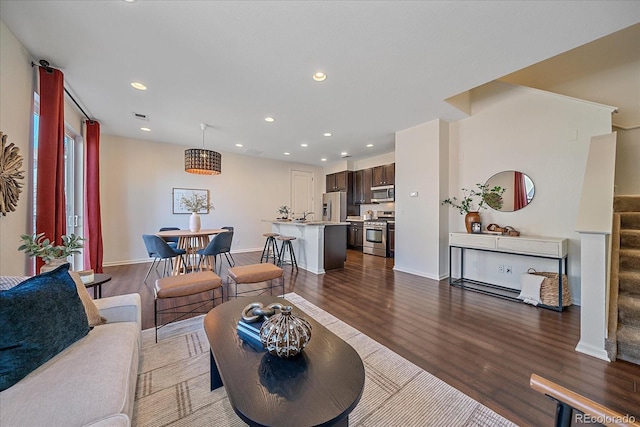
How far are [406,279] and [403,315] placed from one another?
1517mm

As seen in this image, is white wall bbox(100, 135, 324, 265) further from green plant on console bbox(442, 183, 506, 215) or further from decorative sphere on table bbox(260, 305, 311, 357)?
decorative sphere on table bbox(260, 305, 311, 357)

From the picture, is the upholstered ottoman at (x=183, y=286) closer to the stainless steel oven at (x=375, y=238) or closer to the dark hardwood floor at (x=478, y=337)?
the dark hardwood floor at (x=478, y=337)

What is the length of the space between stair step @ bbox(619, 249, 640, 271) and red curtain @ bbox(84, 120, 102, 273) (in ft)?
23.4

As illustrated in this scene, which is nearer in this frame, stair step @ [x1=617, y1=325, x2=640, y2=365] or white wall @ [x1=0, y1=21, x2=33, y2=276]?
stair step @ [x1=617, y1=325, x2=640, y2=365]

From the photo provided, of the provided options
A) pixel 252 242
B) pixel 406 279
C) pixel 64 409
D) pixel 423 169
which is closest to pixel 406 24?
pixel 423 169

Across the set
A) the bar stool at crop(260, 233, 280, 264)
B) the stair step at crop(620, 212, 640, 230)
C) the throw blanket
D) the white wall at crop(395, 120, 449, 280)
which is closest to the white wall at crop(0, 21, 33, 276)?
the throw blanket

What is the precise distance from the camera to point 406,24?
203 cm

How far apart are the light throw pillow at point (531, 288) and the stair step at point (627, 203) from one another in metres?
1.37

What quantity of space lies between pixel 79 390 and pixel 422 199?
4.54 meters

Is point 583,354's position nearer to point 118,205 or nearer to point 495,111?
point 495,111

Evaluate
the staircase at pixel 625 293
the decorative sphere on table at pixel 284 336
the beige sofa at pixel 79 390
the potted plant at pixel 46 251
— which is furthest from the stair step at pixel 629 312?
the potted plant at pixel 46 251

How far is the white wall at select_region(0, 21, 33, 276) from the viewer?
6.56ft

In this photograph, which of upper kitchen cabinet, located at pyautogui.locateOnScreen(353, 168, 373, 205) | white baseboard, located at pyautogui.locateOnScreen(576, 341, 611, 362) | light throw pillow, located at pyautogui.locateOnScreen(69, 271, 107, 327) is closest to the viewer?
light throw pillow, located at pyautogui.locateOnScreen(69, 271, 107, 327)

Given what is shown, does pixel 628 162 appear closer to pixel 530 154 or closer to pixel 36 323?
pixel 530 154
